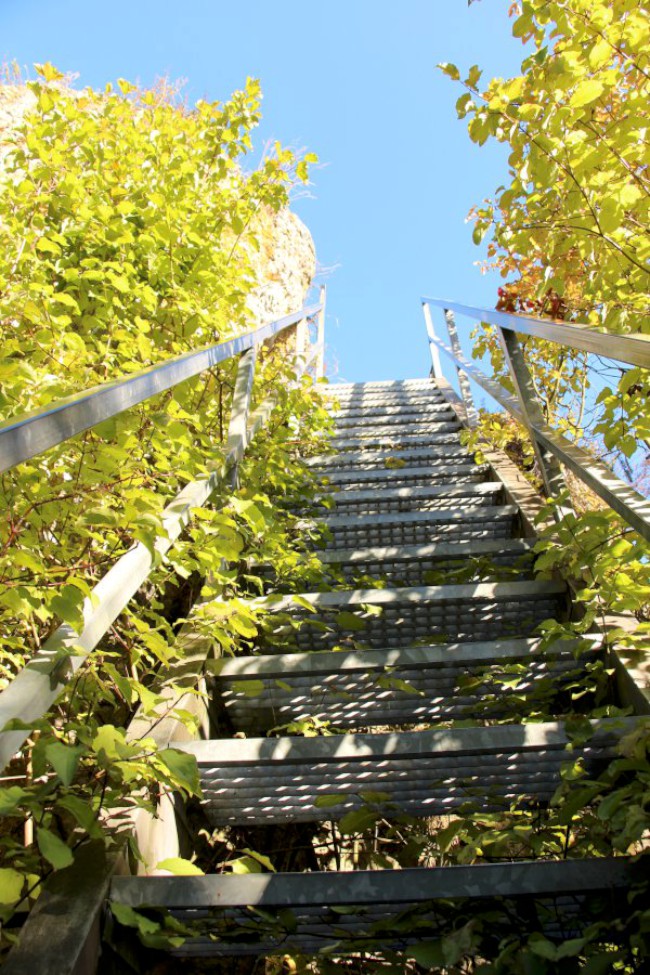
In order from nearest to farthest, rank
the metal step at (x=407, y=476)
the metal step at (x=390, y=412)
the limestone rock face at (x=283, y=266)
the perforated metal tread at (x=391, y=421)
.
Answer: the metal step at (x=407, y=476)
the perforated metal tread at (x=391, y=421)
the metal step at (x=390, y=412)
the limestone rock face at (x=283, y=266)

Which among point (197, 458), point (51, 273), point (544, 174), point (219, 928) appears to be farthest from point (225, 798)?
point (51, 273)

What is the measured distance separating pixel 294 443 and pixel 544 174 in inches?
85.7

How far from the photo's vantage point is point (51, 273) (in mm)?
2803

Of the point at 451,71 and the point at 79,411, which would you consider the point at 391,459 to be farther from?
the point at 79,411

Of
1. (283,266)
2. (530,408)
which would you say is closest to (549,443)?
(530,408)

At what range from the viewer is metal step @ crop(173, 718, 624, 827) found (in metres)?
1.46

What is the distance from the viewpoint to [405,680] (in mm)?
1869

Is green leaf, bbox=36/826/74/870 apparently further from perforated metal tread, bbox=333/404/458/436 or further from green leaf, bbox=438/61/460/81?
perforated metal tread, bbox=333/404/458/436

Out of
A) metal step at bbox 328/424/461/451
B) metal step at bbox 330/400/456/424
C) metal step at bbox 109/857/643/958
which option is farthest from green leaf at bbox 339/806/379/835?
metal step at bbox 330/400/456/424

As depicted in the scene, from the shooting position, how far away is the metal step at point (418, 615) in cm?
215

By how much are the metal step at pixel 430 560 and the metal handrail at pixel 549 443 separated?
27 cm

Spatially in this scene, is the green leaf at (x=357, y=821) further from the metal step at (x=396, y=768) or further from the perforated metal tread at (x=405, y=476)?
the perforated metal tread at (x=405, y=476)

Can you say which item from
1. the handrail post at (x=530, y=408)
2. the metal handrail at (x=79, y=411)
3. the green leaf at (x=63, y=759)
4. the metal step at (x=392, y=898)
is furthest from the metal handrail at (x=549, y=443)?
the green leaf at (x=63, y=759)

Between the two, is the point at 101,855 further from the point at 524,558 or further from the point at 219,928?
the point at 524,558
